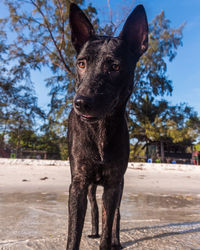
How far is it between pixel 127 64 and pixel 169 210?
10.5 feet

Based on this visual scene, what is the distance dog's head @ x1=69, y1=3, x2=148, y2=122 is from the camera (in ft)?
5.04

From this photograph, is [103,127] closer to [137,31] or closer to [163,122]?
[137,31]

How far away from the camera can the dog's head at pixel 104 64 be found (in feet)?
5.04

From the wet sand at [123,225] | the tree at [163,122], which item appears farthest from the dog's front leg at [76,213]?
the tree at [163,122]

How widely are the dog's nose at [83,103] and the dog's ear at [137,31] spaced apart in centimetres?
97

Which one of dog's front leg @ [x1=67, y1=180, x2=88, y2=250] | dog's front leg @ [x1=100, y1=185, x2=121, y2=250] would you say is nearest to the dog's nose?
dog's front leg @ [x1=67, y1=180, x2=88, y2=250]

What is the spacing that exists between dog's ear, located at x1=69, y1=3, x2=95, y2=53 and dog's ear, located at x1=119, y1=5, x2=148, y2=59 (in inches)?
14.2

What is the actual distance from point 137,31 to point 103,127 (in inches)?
40.7

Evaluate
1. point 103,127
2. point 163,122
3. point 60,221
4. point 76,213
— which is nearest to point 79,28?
point 103,127

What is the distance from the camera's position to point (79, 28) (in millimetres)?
2156

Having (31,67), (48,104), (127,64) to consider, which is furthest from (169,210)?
(48,104)

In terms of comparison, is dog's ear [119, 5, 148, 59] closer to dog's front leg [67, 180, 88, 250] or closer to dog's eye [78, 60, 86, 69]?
dog's eye [78, 60, 86, 69]

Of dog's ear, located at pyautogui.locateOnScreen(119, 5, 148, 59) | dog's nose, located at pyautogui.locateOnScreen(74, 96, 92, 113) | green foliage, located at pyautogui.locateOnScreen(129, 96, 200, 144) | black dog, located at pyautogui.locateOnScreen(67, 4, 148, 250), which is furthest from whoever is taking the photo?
green foliage, located at pyautogui.locateOnScreen(129, 96, 200, 144)

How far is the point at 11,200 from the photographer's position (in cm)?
437
